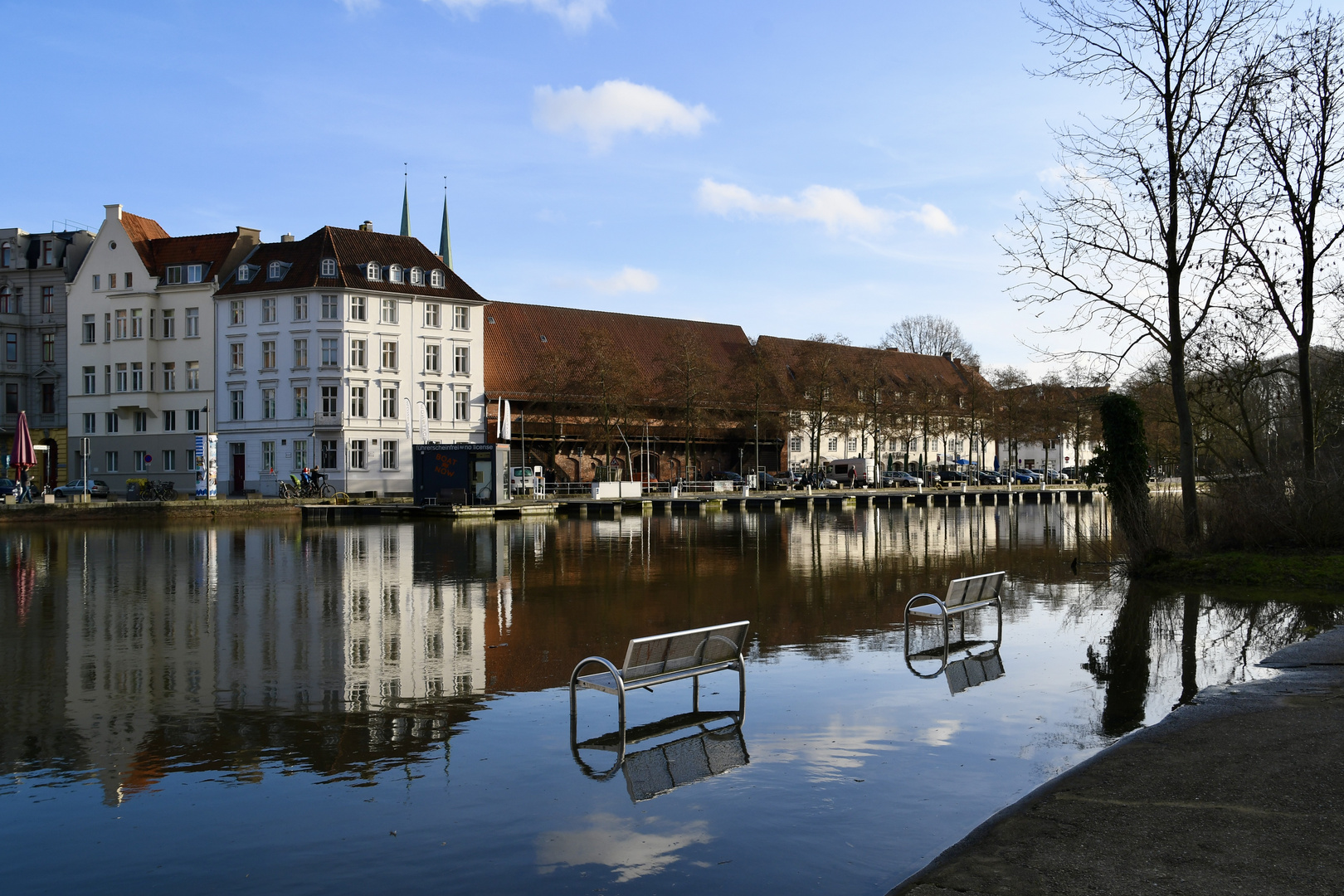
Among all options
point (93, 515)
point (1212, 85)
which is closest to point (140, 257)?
point (93, 515)

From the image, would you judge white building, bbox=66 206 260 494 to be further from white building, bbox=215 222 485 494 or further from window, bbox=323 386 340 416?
window, bbox=323 386 340 416

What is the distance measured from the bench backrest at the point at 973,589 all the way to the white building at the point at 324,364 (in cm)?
5133

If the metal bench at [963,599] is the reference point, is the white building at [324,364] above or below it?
above

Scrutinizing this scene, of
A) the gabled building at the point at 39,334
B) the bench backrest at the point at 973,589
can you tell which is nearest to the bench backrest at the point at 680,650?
the bench backrest at the point at 973,589

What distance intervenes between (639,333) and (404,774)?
75.1 m

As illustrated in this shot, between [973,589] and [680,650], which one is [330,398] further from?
[680,650]

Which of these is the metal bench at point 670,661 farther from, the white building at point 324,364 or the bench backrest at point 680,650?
the white building at point 324,364

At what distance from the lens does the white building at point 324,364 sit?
62.5 meters

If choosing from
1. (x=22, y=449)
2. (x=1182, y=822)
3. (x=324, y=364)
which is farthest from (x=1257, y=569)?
(x=324, y=364)

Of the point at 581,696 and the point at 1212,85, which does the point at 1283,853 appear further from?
the point at 1212,85

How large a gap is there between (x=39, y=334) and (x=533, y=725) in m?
71.3

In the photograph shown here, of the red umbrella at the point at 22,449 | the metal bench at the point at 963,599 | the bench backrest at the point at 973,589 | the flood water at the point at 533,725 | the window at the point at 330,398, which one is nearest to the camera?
the flood water at the point at 533,725

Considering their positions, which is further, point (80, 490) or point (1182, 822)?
point (80, 490)

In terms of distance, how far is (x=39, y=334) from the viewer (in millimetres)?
67750
